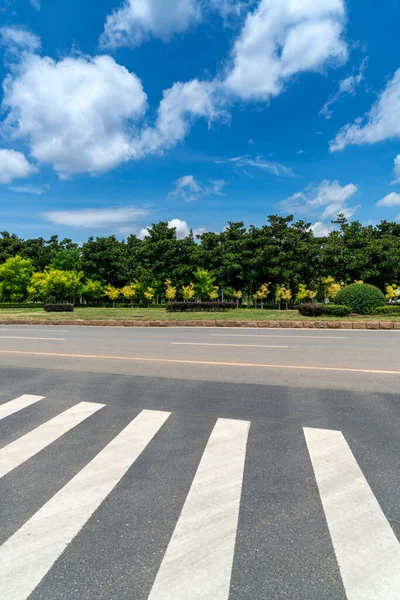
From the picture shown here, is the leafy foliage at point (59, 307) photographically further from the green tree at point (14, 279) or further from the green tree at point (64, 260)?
the green tree at point (64, 260)

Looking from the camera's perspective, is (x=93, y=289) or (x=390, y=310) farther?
(x=93, y=289)

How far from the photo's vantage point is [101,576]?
7.07 feet

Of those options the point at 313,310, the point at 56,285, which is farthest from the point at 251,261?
the point at 56,285

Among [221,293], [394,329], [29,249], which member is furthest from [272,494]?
[29,249]

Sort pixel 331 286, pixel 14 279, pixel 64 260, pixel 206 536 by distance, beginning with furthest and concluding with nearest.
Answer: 1. pixel 64 260
2. pixel 14 279
3. pixel 331 286
4. pixel 206 536

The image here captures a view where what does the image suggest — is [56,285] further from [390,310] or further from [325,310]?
[390,310]

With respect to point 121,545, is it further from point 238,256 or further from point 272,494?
point 238,256

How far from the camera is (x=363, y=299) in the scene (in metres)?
20.2

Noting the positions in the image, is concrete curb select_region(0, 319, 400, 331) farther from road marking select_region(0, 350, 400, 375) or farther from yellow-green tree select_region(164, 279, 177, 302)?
yellow-green tree select_region(164, 279, 177, 302)

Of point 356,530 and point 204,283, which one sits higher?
point 204,283

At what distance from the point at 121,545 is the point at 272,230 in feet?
113

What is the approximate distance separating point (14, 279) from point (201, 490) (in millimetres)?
44907

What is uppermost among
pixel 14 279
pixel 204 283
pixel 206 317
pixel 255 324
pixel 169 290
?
pixel 14 279

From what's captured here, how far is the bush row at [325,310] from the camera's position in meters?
19.5
